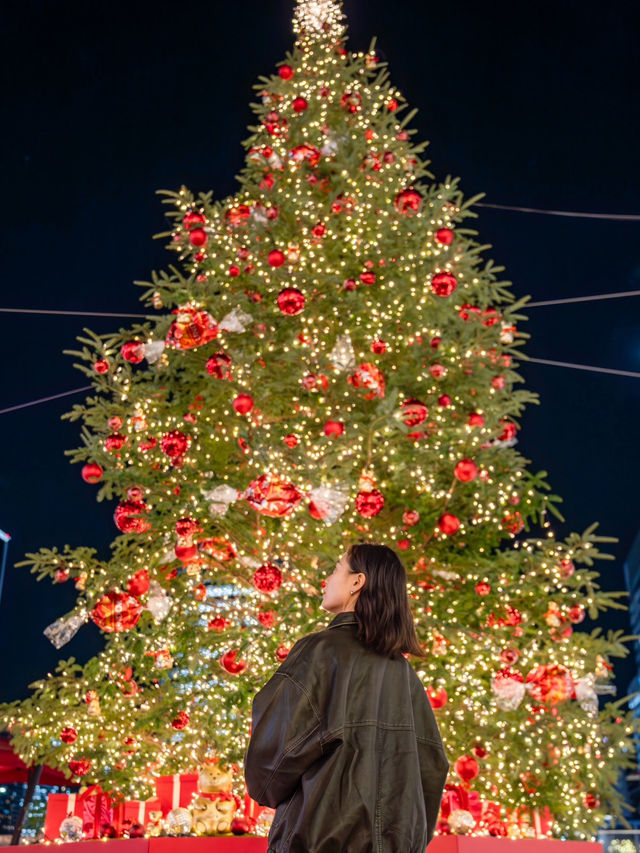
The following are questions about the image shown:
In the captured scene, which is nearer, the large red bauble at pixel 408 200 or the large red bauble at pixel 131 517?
the large red bauble at pixel 131 517

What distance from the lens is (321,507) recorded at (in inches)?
195

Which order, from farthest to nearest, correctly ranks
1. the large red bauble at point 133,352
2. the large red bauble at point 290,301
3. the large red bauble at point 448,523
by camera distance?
the large red bauble at point 133,352, the large red bauble at point 290,301, the large red bauble at point 448,523

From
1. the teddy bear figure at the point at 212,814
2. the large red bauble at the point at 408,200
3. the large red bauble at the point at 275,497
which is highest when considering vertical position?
the large red bauble at the point at 408,200

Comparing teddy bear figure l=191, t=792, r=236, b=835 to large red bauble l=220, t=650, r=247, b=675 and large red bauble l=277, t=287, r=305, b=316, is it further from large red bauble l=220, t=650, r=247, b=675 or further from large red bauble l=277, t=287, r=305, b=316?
large red bauble l=277, t=287, r=305, b=316

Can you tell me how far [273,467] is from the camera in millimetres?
5262

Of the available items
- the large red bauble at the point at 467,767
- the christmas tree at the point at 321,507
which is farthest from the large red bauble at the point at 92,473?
the large red bauble at the point at 467,767

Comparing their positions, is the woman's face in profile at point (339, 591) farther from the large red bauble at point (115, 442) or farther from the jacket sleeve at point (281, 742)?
the large red bauble at point (115, 442)

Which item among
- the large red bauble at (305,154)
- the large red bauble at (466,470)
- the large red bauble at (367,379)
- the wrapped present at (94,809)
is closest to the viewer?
the large red bauble at (466,470)

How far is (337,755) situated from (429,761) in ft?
0.95

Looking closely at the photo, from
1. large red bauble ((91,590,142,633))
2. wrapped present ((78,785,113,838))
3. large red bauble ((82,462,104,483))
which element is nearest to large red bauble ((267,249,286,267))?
large red bauble ((82,462,104,483))

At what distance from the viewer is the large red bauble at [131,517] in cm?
546

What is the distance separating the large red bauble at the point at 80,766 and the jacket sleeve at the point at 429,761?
4.36 meters

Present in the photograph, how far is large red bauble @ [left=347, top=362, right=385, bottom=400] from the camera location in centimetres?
573

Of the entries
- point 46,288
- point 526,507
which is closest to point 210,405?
point 526,507
